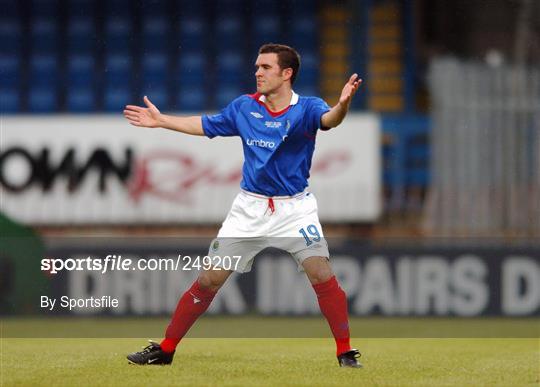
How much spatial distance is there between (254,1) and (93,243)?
6.89 m

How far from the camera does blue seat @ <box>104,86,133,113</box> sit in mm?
18641

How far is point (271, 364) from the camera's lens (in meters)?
7.51

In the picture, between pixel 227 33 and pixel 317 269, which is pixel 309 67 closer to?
pixel 227 33

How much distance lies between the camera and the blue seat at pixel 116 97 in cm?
1864

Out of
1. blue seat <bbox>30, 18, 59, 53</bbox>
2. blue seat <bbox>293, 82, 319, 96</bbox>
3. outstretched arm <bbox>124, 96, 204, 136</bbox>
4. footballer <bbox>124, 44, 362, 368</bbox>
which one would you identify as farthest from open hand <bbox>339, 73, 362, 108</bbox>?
blue seat <bbox>30, 18, 59, 53</bbox>

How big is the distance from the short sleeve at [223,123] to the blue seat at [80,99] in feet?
38.4

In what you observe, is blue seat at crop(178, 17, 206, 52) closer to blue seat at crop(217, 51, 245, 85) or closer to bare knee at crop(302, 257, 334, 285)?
blue seat at crop(217, 51, 245, 85)

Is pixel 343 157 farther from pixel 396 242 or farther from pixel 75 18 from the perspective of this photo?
pixel 75 18

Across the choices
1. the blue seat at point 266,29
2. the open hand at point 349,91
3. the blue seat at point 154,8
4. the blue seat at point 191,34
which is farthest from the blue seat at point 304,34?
the open hand at point 349,91

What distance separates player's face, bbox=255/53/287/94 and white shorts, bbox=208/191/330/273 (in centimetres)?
68

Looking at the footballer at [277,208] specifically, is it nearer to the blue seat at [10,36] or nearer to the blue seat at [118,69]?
the blue seat at [118,69]

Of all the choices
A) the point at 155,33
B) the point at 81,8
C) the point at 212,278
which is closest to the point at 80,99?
the point at 155,33

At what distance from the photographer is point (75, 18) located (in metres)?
19.6

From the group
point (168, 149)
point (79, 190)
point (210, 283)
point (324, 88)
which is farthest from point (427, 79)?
point (210, 283)
